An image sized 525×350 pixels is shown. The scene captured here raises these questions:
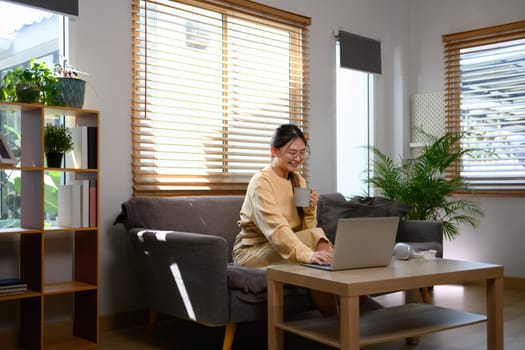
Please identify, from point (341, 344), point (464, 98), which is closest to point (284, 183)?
point (341, 344)

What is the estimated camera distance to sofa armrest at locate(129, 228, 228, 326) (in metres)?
2.66

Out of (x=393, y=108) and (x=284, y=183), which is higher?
(x=393, y=108)

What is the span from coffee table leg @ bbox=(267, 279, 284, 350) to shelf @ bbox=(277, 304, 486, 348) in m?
0.04

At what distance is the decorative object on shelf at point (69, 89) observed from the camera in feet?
9.87

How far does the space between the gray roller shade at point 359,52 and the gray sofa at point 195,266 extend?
Result: 1.89 meters

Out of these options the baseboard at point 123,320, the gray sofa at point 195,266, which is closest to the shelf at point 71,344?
the baseboard at point 123,320

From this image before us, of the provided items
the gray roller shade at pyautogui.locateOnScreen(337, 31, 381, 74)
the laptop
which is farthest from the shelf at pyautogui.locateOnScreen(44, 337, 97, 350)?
the gray roller shade at pyautogui.locateOnScreen(337, 31, 381, 74)

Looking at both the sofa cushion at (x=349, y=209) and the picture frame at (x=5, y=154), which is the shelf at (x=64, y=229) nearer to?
the picture frame at (x=5, y=154)

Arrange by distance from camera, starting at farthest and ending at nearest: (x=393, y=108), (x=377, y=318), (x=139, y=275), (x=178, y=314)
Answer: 1. (x=393, y=108)
2. (x=139, y=275)
3. (x=178, y=314)
4. (x=377, y=318)

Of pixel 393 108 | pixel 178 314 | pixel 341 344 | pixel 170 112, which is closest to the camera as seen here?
pixel 341 344

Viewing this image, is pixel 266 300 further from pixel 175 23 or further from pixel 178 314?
pixel 175 23

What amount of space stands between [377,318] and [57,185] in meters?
1.86

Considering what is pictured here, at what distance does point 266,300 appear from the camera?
8.94ft

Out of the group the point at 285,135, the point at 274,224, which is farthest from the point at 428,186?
the point at 274,224
